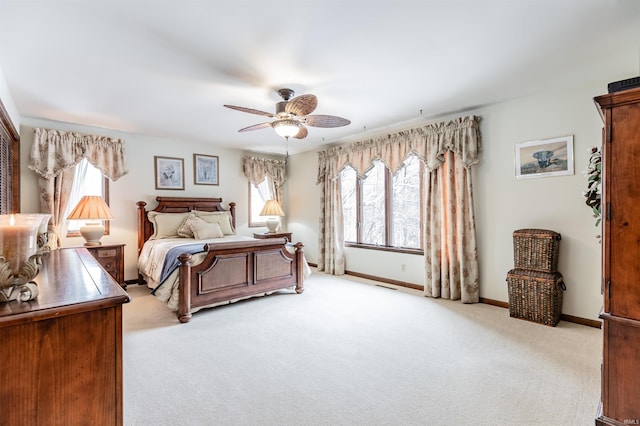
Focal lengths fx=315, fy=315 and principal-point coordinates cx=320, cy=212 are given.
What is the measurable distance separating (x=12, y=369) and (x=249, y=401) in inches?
52.8

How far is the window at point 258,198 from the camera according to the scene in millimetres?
6491

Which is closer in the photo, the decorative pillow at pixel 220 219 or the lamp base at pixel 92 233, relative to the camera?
the lamp base at pixel 92 233

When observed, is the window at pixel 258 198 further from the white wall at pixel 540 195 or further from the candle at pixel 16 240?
the candle at pixel 16 240

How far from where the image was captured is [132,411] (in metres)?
1.89

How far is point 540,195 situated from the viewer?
11.4 feet

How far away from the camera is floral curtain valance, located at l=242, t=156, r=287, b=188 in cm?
633

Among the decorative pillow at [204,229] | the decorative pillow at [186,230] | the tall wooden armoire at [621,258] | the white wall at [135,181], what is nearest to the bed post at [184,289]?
the decorative pillow at [204,229]

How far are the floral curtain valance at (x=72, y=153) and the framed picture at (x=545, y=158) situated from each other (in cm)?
553

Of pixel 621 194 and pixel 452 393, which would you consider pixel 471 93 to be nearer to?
pixel 621 194

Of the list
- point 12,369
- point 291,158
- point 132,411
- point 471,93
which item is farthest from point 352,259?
point 12,369

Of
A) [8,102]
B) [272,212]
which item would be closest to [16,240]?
[8,102]

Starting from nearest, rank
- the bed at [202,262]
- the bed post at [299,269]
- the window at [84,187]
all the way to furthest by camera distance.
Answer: the bed at [202,262], the bed post at [299,269], the window at [84,187]

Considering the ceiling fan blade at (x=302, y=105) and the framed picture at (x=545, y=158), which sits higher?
the ceiling fan blade at (x=302, y=105)

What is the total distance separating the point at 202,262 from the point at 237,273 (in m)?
0.47
